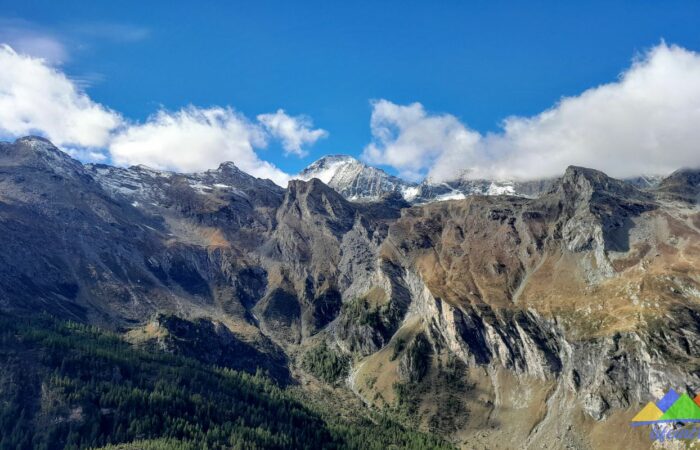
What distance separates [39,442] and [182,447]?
165 ft

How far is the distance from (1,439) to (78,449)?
26596 mm

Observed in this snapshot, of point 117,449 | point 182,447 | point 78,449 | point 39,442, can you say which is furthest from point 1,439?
point 182,447

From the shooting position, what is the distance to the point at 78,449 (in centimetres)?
19688

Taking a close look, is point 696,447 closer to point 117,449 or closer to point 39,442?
point 117,449

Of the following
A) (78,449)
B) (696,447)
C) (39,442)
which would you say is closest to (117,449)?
(78,449)

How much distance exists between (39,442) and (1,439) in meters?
12.3

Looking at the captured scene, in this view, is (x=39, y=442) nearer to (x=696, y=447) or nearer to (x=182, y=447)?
(x=182, y=447)

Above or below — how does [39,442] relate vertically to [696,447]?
below

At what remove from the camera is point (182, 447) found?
19862 cm

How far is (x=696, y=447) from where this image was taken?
191750mm

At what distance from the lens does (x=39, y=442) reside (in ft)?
651

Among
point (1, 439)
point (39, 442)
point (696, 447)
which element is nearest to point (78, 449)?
point (39, 442)

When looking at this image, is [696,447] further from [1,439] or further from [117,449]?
[1,439]

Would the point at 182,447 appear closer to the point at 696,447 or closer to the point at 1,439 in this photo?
the point at 1,439
